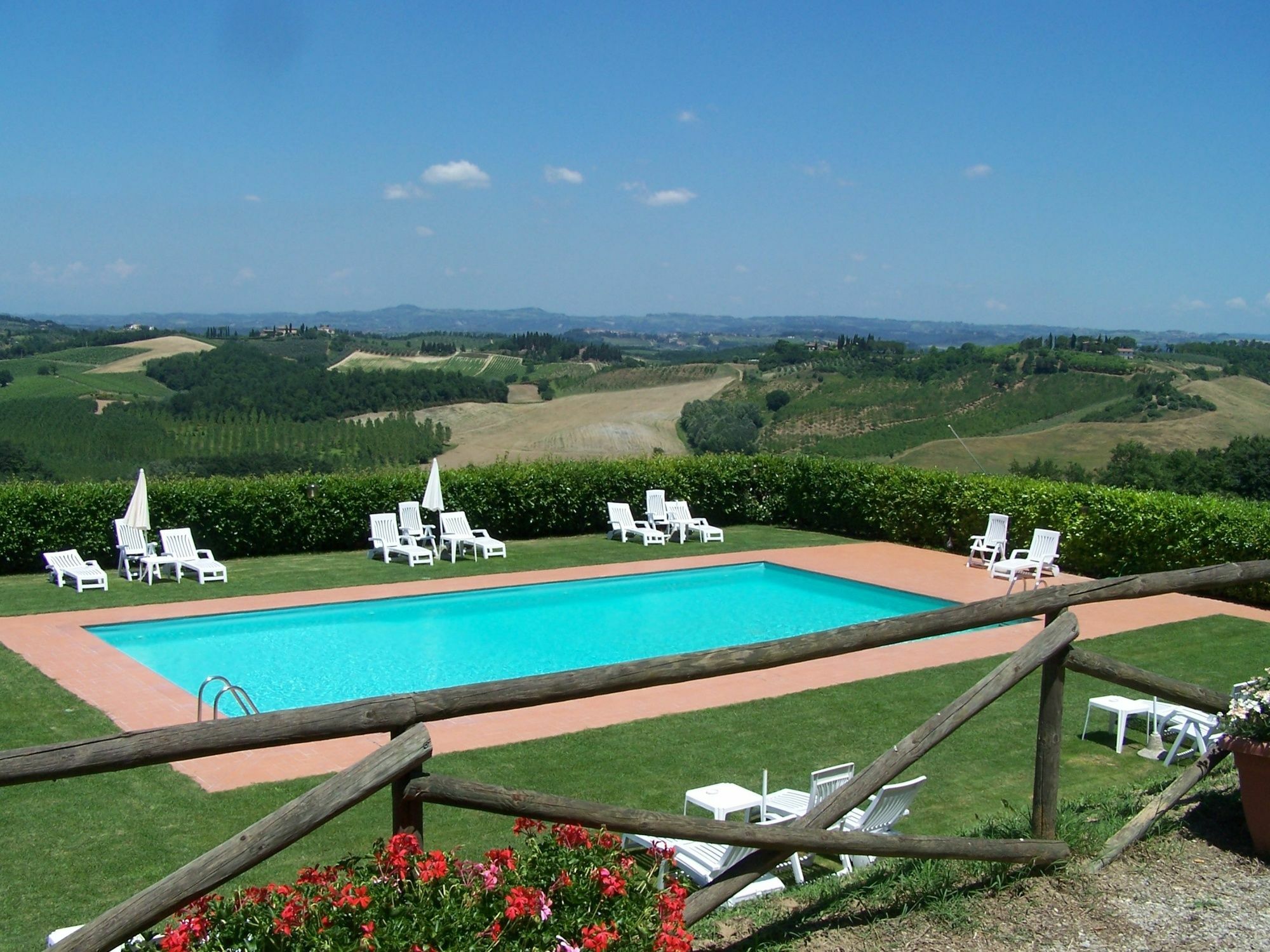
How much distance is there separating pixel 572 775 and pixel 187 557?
10.1 metres

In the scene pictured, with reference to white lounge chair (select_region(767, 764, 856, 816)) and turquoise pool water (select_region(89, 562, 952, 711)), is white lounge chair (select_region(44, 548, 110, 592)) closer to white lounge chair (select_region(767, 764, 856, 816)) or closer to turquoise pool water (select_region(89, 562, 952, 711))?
turquoise pool water (select_region(89, 562, 952, 711))

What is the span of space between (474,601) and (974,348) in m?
47.1

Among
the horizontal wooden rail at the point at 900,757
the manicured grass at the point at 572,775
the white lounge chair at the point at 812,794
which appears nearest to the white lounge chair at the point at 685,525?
the manicured grass at the point at 572,775

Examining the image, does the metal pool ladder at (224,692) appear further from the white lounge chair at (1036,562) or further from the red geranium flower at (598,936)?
the white lounge chair at (1036,562)

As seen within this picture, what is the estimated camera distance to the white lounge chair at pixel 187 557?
15430 mm

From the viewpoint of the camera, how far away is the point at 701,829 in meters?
3.38

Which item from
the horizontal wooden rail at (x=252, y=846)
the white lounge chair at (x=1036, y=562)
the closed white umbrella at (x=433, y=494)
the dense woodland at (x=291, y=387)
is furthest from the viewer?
the dense woodland at (x=291, y=387)

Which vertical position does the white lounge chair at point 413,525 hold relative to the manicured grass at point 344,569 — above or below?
above

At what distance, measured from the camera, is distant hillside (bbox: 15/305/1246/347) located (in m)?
110

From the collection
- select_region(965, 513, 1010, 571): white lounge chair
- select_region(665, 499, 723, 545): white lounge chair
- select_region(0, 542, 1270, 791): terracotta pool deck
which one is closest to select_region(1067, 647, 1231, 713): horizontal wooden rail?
select_region(0, 542, 1270, 791): terracotta pool deck

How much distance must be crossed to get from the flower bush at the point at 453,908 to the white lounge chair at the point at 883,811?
8.75ft

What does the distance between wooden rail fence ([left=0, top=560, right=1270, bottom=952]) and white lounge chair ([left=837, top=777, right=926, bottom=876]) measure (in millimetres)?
1031

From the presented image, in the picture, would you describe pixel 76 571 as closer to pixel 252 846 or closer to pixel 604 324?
pixel 252 846

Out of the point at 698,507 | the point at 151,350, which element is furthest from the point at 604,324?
the point at 698,507
